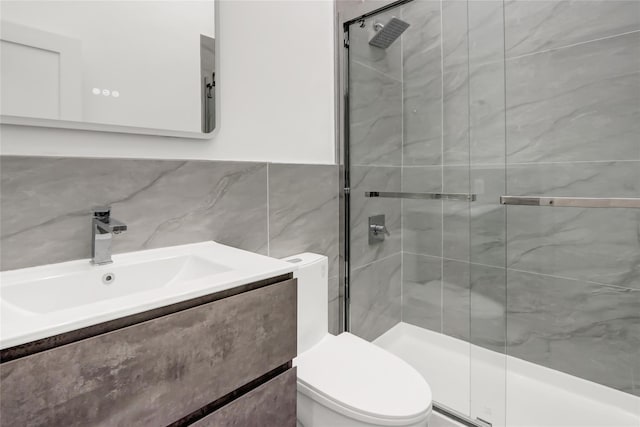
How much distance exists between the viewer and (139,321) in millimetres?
608

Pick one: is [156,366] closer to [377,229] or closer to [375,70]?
[377,229]

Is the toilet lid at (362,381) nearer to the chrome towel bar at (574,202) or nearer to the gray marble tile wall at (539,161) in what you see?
the gray marble tile wall at (539,161)

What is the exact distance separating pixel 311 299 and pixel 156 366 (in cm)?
73

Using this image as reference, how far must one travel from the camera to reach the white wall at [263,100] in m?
0.96

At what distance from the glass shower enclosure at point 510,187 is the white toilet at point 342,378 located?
482 mm

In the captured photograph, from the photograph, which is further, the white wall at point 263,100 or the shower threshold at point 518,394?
the shower threshold at point 518,394

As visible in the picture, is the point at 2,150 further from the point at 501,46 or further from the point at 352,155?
the point at 501,46

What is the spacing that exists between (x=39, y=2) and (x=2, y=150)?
387mm

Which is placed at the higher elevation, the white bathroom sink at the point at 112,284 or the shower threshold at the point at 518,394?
the white bathroom sink at the point at 112,284

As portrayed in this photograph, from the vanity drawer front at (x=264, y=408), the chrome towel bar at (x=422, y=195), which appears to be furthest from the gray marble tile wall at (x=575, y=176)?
the vanity drawer front at (x=264, y=408)

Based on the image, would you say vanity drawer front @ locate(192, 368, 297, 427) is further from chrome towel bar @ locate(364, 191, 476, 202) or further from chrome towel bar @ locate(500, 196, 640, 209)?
chrome towel bar @ locate(500, 196, 640, 209)

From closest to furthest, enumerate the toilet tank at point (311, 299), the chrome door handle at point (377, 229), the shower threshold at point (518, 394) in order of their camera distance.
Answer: the toilet tank at point (311, 299) → the shower threshold at point (518, 394) → the chrome door handle at point (377, 229)

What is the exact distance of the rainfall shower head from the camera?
171cm

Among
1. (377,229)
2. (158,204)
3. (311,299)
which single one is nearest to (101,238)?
(158,204)
